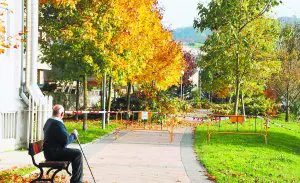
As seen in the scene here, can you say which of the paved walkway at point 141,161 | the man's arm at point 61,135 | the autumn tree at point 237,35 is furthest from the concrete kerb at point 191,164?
the autumn tree at point 237,35

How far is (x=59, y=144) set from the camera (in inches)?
394

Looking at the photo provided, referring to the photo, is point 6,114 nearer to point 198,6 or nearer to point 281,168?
point 281,168

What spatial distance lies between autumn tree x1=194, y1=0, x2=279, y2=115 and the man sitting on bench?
76.2 ft

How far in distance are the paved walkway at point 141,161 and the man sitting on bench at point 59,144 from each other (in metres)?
1.48

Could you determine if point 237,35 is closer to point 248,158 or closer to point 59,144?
point 248,158

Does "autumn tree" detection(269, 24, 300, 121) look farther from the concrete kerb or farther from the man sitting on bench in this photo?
the man sitting on bench

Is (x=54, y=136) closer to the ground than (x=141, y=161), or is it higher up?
higher up

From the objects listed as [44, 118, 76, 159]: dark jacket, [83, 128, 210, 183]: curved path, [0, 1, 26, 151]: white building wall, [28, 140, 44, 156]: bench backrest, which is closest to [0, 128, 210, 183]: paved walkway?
[83, 128, 210, 183]: curved path

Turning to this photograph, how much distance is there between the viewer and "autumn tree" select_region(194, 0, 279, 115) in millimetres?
32438

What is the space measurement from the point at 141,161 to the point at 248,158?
11.9ft

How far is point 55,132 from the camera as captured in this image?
32.4 feet

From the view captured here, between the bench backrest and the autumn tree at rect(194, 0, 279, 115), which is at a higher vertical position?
the autumn tree at rect(194, 0, 279, 115)

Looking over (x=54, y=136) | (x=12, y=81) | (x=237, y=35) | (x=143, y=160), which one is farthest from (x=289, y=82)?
(x=54, y=136)

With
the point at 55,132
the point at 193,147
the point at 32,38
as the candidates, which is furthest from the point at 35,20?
Answer: the point at 55,132
